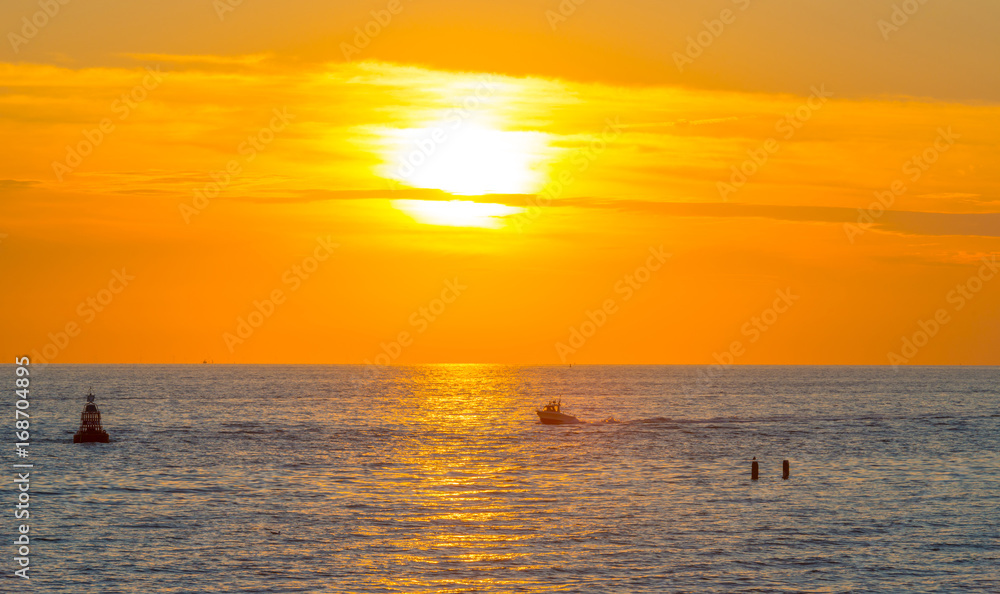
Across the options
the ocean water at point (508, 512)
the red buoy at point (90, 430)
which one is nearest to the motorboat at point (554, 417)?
the ocean water at point (508, 512)

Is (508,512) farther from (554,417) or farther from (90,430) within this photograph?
(554,417)

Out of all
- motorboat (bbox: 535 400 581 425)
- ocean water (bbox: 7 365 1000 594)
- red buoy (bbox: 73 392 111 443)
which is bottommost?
ocean water (bbox: 7 365 1000 594)

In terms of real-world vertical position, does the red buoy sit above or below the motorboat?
below

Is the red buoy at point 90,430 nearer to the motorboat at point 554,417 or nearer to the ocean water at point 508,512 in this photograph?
the ocean water at point 508,512

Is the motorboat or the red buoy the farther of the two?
the motorboat

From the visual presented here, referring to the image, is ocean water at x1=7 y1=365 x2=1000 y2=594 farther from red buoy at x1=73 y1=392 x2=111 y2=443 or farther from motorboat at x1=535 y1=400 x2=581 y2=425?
motorboat at x1=535 y1=400 x2=581 y2=425

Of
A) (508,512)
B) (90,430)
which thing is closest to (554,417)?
(90,430)

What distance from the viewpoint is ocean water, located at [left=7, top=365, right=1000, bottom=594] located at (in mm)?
48844

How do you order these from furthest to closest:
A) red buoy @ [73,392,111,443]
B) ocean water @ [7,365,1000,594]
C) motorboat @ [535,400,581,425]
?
motorboat @ [535,400,581,425]
red buoy @ [73,392,111,443]
ocean water @ [7,365,1000,594]

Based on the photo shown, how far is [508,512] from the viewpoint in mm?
65625

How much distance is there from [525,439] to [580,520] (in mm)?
56774

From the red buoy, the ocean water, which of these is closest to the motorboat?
the ocean water

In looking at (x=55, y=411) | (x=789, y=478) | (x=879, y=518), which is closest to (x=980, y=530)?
(x=879, y=518)

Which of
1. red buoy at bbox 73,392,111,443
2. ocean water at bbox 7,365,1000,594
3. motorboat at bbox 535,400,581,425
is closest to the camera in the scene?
ocean water at bbox 7,365,1000,594
